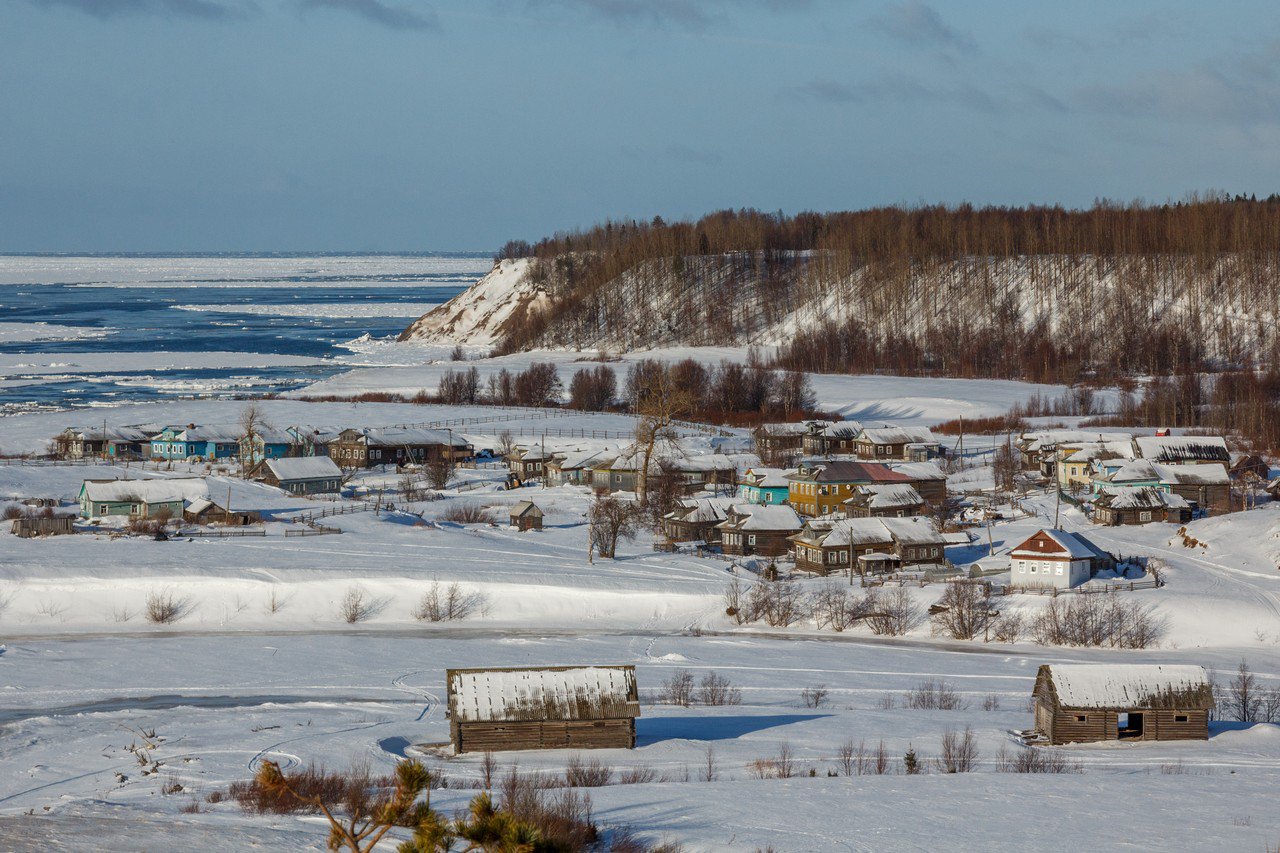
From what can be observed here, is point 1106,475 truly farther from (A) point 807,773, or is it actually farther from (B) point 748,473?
(A) point 807,773

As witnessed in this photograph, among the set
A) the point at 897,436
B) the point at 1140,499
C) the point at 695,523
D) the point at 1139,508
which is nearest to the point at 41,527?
the point at 695,523

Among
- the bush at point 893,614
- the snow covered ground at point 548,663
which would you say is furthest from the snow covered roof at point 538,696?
the bush at point 893,614

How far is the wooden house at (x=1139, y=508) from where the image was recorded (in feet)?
153

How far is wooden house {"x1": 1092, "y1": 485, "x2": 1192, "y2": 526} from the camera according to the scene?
46719 mm

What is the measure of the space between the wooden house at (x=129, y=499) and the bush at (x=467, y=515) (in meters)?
8.38

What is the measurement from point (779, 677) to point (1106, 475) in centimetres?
2440

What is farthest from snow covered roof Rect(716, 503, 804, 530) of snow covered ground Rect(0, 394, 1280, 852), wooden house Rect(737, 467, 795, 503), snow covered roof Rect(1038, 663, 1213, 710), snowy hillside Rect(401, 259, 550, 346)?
snowy hillside Rect(401, 259, 550, 346)

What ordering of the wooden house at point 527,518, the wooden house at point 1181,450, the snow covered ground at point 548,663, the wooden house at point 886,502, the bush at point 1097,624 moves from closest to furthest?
the snow covered ground at point 548,663, the bush at point 1097,624, the wooden house at point 527,518, the wooden house at point 886,502, the wooden house at point 1181,450

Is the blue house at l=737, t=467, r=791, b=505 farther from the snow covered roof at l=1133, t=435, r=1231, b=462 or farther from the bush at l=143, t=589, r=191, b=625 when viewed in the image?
the bush at l=143, t=589, r=191, b=625

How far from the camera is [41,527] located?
4259 centimetres

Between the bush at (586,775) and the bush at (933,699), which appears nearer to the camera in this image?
the bush at (586,775)

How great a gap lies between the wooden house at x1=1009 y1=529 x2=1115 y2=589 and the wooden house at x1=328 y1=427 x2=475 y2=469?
29163mm

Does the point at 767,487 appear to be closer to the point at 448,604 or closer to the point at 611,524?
the point at 611,524

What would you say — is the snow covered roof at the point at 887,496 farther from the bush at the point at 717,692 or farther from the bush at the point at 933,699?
the bush at the point at 717,692
